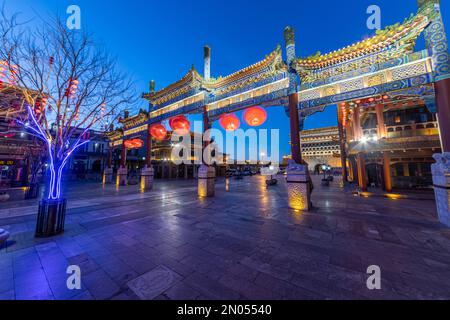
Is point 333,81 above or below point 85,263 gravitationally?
above

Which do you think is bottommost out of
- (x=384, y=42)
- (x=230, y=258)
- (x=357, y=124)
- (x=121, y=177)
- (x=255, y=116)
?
(x=230, y=258)

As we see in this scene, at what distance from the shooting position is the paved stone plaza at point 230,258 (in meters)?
2.05

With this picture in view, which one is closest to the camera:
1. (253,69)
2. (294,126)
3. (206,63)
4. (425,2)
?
(425,2)

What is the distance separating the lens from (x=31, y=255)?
2.94 metres

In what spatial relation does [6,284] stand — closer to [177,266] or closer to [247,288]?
[177,266]

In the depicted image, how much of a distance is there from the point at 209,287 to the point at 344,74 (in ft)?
26.2

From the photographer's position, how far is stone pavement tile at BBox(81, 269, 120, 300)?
1994 millimetres

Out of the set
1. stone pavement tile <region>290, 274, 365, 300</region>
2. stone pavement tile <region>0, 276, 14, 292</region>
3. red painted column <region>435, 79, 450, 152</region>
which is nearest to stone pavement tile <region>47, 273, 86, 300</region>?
stone pavement tile <region>0, 276, 14, 292</region>

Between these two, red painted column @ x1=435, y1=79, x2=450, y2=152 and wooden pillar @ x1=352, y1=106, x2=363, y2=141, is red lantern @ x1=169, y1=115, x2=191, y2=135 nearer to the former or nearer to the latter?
red painted column @ x1=435, y1=79, x2=450, y2=152

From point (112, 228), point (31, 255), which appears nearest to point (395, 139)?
point (112, 228)

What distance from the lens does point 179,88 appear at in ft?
35.2

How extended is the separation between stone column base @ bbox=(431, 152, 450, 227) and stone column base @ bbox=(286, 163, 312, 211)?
11.1ft

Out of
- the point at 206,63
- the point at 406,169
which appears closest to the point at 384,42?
the point at 206,63
